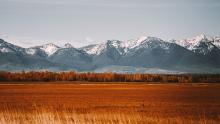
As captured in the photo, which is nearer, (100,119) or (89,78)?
(100,119)

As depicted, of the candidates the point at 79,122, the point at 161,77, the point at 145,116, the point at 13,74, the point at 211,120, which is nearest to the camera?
the point at 79,122

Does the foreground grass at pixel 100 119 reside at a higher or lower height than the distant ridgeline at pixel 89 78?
lower

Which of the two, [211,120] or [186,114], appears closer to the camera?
[211,120]

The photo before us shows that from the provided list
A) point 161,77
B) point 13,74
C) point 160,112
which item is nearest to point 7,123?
point 160,112

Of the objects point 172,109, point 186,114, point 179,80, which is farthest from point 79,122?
point 179,80

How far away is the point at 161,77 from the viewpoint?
111 m

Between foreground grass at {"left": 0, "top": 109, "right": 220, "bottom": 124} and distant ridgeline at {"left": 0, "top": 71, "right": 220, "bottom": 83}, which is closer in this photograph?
foreground grass at {"left": 0, "top": 109, "right": 220, "bottom": 124}

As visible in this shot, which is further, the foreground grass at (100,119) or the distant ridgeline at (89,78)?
the distant ridgeline at (89,78)

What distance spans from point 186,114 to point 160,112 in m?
2.00

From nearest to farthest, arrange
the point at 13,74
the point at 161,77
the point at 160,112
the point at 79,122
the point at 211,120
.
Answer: the point at 79,122 < the point at 211,120 < the point at 160,112 < the point at 13,74 < the point at 161,77

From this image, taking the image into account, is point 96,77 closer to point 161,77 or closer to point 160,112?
point 161,77

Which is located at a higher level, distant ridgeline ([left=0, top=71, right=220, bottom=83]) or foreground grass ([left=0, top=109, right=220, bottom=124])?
distant ridgeline ([left=0, top=71, right=220, bottom=83])

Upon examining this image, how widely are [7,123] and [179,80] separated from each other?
270 ft

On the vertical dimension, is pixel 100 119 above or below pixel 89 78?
below
